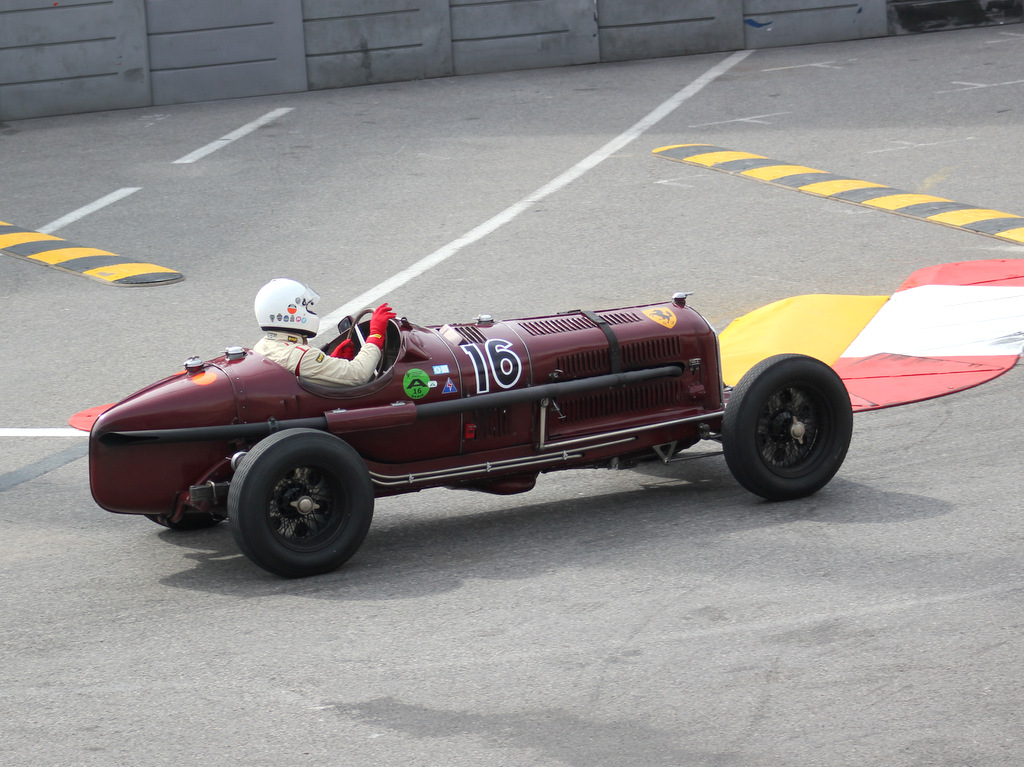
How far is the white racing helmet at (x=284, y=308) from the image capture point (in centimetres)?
707

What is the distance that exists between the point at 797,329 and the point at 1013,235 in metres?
3.52

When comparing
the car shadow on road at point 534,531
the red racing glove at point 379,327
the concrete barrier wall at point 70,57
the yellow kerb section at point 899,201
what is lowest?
the car shadow on road at point 534,531

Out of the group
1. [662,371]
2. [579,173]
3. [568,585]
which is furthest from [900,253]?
[568,585]

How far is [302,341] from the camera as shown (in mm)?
7184

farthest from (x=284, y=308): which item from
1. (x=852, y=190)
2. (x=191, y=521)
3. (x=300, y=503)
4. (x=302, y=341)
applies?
(x=852, y=190)

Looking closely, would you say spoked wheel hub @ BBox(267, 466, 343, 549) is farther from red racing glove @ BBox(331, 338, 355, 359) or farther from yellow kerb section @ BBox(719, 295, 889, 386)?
yellow kerb section @ BBox(719, 295, 889, 386)

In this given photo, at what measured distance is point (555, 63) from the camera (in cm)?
Answer: 2109

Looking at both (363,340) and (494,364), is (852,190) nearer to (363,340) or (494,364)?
(494,364)

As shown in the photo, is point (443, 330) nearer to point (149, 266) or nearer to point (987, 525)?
point (987, 525)

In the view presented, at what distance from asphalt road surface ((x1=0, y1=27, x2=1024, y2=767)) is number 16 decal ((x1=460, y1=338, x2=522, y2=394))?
833mm

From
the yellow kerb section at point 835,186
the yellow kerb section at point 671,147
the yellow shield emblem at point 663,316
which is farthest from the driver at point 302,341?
the yellow kerb section at point 671,147

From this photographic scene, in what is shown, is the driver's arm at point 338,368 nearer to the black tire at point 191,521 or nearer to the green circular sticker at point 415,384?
the green circular sticker at point 415,384

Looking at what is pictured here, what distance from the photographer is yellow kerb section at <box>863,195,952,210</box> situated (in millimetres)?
14028

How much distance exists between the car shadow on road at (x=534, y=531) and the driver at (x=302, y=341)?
0.97 m
